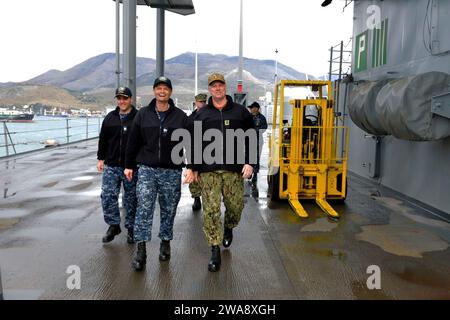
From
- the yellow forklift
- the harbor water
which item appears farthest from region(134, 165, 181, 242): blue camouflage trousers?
the harbor water

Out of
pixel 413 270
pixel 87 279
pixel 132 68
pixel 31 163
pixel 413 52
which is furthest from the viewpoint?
pixel 31 163

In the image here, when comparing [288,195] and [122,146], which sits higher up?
[122,146]

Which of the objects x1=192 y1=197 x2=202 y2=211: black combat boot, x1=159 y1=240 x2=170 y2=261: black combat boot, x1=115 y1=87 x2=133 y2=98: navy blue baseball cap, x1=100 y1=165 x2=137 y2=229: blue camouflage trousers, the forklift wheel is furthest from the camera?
the forklift wheel

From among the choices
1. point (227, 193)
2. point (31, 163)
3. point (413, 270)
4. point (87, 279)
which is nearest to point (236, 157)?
point (227, 193)

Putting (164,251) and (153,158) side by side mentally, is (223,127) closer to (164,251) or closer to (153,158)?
(153,158)

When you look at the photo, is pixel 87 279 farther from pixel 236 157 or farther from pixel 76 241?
pixel 236 157

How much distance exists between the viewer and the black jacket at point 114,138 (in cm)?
499

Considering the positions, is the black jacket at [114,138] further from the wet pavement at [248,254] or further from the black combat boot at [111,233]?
the wet pavement at [248,254]

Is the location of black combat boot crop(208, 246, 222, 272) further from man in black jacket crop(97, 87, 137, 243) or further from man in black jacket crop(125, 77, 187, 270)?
man in black jacket crop(97, 87, 137, 243)

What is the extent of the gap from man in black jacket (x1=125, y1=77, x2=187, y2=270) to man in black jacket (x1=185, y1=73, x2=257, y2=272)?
0.21m

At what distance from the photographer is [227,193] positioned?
4461 mm

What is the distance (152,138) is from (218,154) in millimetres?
706

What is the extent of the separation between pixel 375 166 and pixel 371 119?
2490 millimetres

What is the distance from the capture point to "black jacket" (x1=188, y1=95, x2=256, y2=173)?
4.30 meters
